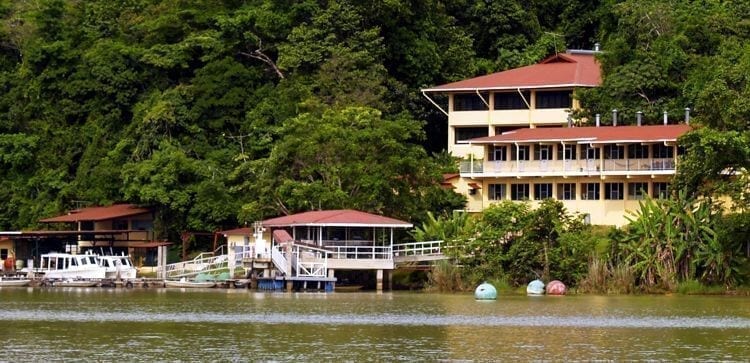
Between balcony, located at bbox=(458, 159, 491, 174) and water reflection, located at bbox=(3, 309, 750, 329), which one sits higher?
balcony, located at bbox=(458, 159, 491, 174)

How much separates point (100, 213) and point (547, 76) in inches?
938

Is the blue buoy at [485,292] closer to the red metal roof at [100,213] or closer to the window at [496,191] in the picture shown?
the window at [496,191]

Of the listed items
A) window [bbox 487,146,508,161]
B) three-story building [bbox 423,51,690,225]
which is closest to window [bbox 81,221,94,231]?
three-story building [bbox 423,51,690,225]

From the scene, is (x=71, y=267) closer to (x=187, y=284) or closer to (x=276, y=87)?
(x=187, y=284)

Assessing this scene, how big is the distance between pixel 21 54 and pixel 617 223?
39.9 m

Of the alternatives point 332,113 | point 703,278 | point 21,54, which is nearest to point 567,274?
point 703,278

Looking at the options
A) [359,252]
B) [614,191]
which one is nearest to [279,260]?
[359,252]

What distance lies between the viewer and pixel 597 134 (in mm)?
85188

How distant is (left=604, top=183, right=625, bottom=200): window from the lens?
8481 cm

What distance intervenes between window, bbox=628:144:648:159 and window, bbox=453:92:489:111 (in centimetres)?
1561

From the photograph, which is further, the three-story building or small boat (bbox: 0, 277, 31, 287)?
small boat (bbox: 0, 277, 31, 287)

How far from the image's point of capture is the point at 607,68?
9369 cm

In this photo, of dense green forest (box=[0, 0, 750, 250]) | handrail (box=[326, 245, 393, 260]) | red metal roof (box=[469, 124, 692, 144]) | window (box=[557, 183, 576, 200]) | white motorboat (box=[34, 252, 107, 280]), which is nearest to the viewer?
handrail (box=[326, 245, 393, 260])

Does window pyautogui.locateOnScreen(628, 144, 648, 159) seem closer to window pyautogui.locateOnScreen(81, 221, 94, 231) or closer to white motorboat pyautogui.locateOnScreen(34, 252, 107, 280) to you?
white motorboat pyautogui.locateOnScreen(34, 252, 107, 280)
